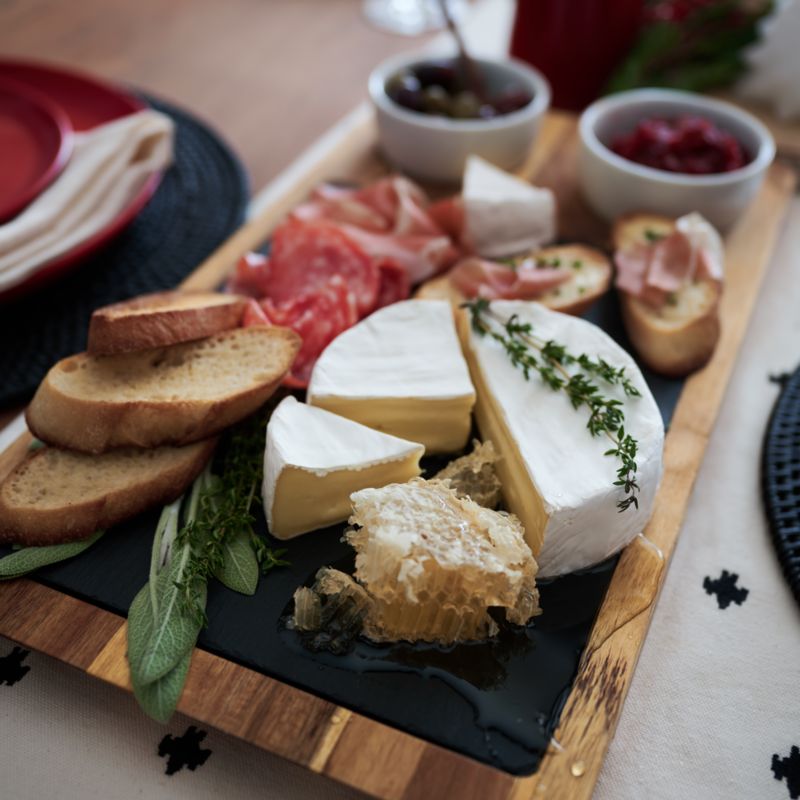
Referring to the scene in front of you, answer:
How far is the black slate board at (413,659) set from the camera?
4.38ft

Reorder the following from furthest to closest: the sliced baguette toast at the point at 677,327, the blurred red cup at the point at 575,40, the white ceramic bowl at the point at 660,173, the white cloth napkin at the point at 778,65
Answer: the white cloth napkin at the point at 778,65 < the blurred red cup at the point at 575,40 < the white ceramic bowl at the point at 660,173 < the sliced baguette toast at the point at 677,327

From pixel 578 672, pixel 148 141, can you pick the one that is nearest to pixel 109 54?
pixel 148 141

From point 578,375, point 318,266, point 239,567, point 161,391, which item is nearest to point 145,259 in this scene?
point 318,266

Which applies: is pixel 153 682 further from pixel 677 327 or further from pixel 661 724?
pixel 677 327

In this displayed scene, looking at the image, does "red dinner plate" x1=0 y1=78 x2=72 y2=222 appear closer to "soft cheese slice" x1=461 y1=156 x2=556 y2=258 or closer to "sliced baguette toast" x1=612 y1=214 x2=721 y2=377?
"soft cheese slice" x1=461 y1=156 x2=556 y2=258

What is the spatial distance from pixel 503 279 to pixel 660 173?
2.12 feet

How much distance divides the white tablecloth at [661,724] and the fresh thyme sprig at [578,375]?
0.30 meters

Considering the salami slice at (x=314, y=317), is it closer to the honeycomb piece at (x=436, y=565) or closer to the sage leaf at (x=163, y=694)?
the honeycomb piece at (x=436, y=565)

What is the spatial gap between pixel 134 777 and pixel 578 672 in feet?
2.40

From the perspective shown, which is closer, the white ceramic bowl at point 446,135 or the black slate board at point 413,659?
the black slate board at point 413,659

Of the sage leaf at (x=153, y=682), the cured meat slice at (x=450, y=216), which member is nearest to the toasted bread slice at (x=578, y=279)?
the cured meat slice at (x=450, y=216)

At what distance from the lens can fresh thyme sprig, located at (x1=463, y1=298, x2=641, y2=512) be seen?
1.54m

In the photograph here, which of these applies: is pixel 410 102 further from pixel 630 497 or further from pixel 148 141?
pixel 630 497

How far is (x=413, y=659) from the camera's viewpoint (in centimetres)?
142
